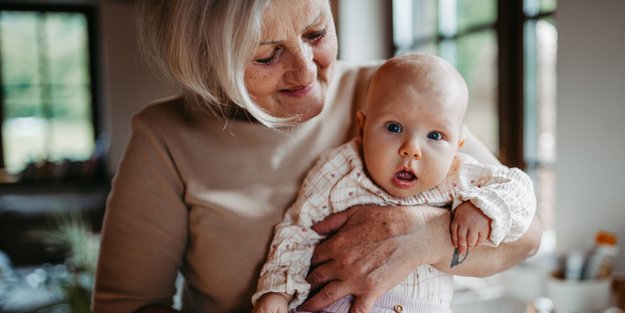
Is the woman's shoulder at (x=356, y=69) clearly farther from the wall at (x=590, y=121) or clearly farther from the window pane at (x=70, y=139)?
the window pane at (x=70, y=139)

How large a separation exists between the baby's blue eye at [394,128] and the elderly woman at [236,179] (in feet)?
0.50

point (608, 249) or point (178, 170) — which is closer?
point (178, 170)

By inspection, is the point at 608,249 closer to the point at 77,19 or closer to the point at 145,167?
the point at 145,167

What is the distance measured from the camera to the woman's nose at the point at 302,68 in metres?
1.03

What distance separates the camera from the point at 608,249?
1786 mm

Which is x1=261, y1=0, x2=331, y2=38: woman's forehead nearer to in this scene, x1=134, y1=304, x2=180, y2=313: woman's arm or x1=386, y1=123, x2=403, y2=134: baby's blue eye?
x1=386, y1=123, x2=403, y2=134: baby's blue eye

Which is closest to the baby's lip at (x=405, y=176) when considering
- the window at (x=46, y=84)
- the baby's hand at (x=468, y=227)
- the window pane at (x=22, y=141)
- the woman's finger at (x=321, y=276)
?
the baby's hand at (x=468, y=227)

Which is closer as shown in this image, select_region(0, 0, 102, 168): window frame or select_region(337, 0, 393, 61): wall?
select_region(337, 0, 393, 61): wall

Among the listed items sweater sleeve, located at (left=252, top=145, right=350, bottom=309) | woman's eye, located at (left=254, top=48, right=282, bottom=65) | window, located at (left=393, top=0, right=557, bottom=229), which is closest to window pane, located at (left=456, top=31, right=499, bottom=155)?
window, located at (left=393, top=0, right=557, bottom=229)

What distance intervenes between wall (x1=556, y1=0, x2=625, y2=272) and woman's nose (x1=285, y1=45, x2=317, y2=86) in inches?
50.5

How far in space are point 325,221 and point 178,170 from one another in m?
0.34

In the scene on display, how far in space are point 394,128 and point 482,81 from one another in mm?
2297

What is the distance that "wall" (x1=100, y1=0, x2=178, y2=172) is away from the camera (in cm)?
794

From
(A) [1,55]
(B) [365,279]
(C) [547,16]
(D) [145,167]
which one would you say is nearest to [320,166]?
(B) [365,279]
